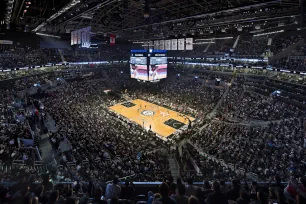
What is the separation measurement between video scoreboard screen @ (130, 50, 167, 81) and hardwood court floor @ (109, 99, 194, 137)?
186 inches

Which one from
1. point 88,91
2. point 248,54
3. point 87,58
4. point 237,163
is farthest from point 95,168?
point 87,58

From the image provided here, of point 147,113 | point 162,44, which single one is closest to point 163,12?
point 162,44

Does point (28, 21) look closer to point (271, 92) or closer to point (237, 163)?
point (237, 163)

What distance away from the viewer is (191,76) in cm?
4153

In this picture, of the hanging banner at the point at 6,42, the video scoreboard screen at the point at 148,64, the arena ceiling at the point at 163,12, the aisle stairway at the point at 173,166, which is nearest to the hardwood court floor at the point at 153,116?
the video scoreboard screen at the point at 148,64

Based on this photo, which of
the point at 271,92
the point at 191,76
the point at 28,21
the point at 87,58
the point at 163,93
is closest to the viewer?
the point at 28,21

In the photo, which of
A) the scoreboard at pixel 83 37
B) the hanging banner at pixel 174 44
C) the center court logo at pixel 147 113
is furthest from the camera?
the hanging banner at pixel 174 44

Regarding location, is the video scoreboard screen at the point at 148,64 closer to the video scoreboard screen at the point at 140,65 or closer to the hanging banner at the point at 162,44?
the video scoreboard screen at the point at 140,65

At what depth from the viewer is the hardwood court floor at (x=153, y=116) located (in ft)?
74.0

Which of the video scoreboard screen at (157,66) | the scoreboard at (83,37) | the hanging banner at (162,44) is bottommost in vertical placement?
the video scoreboard screen at (157,66)

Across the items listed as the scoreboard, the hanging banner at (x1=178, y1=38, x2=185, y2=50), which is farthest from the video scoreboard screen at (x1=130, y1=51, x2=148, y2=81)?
the scoreboard

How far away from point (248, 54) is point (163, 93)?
1668 centimetres

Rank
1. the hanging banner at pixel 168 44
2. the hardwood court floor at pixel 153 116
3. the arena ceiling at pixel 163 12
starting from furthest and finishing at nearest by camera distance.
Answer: the hanging banner at pixel 168 44 → the hardwood court floor at pixel 153 116 → the arena ceiling at pixel 163 12

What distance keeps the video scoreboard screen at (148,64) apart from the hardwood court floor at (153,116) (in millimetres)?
4732
